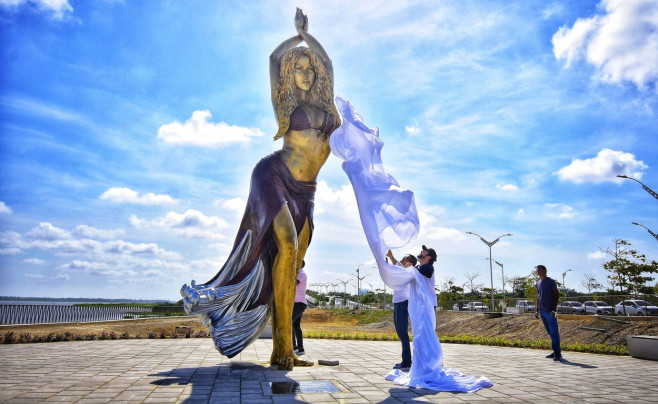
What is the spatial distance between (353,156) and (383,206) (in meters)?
0.83

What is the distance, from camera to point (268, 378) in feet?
17.1

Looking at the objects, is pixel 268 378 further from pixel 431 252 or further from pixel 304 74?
pixel 304 74

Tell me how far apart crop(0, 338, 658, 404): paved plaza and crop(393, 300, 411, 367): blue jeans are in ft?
0.97

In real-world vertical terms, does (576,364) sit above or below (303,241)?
below

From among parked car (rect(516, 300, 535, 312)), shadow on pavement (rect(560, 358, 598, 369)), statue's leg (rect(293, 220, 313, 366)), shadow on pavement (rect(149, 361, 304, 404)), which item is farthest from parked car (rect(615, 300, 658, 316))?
shadow on pavement (rect(149, 361, 304, 404))

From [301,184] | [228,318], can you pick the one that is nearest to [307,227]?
[301,184]

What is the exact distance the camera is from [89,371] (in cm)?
544

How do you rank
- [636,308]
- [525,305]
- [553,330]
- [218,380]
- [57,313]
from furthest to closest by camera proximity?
[525,305]
[636,308]
[57,313]
[553,330]
[218,380]

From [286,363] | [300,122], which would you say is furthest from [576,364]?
[300,122]

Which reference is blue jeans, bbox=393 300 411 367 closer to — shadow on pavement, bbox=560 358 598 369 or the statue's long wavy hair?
the statue's long wavy hair

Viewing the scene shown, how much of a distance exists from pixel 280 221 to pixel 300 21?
10.1ft

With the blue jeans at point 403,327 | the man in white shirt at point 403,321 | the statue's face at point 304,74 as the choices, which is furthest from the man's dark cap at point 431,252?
the statue's face at point 304,74

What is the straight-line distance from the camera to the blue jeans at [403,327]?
20.6 feet

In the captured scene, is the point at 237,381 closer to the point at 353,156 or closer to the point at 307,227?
the point at 307,227
